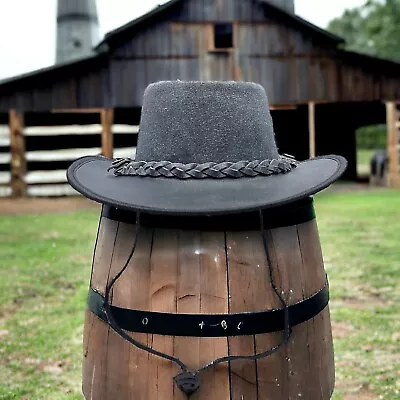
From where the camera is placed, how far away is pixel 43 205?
15.0 m

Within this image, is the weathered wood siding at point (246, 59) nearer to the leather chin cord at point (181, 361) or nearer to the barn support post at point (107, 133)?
the barn support post at point (107, 133)

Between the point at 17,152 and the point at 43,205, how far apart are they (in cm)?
220

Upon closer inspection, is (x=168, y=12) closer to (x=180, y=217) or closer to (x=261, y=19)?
(x=261, y=19)

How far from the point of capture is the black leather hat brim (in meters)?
1.99

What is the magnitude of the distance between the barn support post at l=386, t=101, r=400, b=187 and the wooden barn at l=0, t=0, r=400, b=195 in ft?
0.13

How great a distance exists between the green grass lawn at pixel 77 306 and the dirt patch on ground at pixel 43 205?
2769 mm

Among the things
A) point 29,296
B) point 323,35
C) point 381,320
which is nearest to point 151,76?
point 323,35

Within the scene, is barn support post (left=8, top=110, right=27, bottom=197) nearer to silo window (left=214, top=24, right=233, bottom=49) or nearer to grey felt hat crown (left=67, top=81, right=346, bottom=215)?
silo window (left=214, top=24, right=233, bottom=49)

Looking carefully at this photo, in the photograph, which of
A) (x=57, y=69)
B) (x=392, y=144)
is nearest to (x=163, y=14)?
(x=57, y=69)

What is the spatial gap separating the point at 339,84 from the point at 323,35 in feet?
4.94

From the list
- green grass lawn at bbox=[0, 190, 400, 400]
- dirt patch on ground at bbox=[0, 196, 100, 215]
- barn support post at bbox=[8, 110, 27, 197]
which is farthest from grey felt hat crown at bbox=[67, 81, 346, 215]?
barn support post at bbox=[8, 110, 27, 197]

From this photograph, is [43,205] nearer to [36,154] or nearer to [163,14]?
[36,154]

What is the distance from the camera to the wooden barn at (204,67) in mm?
16078

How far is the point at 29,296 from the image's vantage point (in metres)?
6.43
